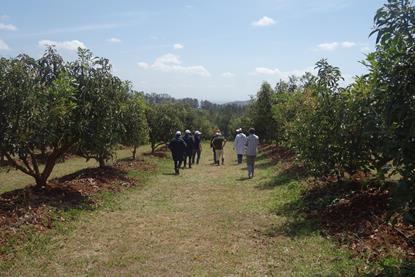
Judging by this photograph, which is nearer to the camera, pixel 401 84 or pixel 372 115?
pixel 401 84

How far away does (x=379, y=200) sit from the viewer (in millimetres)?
9328

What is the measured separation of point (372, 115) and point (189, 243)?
4104 mm

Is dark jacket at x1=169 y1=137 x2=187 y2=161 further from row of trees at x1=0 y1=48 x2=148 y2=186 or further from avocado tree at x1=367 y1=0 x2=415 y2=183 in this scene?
avocado tree at x1=367 y1=0 x2=415 y2=183

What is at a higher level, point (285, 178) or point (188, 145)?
point (188, 145)

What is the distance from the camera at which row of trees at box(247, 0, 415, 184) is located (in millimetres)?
5176

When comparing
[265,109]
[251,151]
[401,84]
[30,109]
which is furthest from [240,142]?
[401,84]

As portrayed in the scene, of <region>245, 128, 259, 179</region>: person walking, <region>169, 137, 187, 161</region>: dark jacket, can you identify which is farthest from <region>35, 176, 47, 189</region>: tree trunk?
<region>245, 128, 259, 179</region>: person walking

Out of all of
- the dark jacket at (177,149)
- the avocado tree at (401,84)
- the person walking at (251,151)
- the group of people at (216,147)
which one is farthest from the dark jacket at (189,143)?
the avocado tree at (401,84)

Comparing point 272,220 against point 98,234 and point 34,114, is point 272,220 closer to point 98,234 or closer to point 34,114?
point 98,234

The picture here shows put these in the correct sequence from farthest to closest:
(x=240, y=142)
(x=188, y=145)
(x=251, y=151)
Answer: (x=240, y=142)
(x=188, y=145)
(x=251, y=151)

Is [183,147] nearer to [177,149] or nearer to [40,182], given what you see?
[177,149]

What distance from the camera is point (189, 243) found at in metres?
8.46

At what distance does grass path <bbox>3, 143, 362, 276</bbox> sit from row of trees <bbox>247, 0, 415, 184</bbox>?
1.91m

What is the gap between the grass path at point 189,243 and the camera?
698cm
